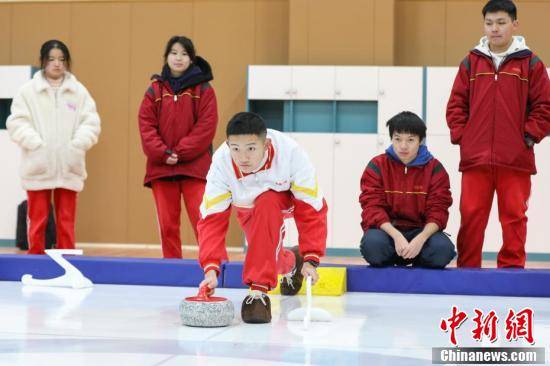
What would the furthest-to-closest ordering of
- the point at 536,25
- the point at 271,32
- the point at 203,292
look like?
the point at 271,32 < the point at 536,25 < the point at 203,292

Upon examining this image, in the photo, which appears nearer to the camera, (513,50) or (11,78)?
(513,50)

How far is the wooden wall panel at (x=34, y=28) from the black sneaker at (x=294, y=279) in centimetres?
465

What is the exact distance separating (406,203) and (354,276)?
41 cm

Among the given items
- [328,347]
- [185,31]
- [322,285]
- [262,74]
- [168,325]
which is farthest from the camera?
[185,31]

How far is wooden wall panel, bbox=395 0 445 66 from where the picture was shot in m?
6.89

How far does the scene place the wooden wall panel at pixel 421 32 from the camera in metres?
6.89

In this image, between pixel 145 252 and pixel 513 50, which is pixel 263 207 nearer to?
pixel 513 50

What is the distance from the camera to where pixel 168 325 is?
8.29 ft

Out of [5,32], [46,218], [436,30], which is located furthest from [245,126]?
[5,32]

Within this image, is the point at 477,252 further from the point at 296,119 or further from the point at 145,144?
the point at 296,119

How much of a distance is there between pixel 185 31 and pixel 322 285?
4336 millimetres

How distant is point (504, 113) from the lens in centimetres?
360

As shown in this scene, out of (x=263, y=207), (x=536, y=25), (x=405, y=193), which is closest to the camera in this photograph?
(x=263, y=207)

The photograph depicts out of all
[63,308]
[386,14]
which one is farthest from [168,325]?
[386,14]
